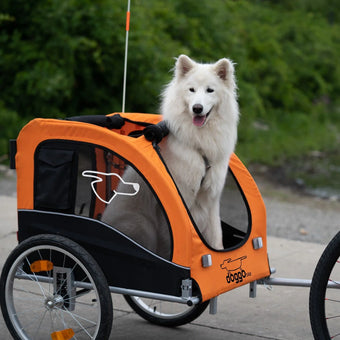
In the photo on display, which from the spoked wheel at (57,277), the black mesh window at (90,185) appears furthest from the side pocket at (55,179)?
the spoked wheel at (57,277)

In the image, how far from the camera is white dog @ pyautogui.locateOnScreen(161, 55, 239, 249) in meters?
3.89

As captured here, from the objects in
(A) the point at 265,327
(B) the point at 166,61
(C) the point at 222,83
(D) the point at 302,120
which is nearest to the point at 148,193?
(C) the point at 222,83

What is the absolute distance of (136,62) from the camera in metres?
11.3

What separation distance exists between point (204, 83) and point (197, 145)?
1.30ft

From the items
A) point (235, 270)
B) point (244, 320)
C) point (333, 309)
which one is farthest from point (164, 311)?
point (333, 309)

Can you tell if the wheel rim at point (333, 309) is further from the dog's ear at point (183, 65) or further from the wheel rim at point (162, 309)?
the dog's ear at point (183, 65)

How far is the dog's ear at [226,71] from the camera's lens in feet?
13.2

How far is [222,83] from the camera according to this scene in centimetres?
408

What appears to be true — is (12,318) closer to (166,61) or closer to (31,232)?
(31,232)

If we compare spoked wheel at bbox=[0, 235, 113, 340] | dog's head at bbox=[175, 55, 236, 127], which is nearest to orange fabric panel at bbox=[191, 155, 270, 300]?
dog's head at bbox=[175, 55, 236, 127]

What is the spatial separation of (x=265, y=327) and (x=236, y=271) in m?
0.72

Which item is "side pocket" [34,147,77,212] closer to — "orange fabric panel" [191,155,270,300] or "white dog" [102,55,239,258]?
"white dog" [102,55,239,258]

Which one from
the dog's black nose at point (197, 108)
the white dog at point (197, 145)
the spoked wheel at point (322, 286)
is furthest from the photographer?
the dog's black nose at point (197, 108)

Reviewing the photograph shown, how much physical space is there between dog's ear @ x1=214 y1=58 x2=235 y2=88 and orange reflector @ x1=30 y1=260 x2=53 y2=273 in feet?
4.96
